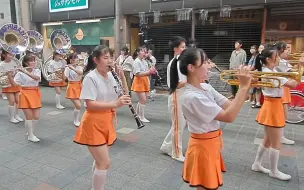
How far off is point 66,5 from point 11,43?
707cm

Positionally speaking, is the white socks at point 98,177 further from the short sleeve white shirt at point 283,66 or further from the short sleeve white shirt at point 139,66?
the short sleeve white shirt at point 139,66

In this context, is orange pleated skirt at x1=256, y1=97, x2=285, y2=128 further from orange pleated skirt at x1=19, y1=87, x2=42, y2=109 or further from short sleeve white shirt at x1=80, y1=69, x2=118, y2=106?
orange pleated skirt at x1=19, y1=87, x2=42, y2=109

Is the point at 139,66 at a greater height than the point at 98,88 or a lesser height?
greater

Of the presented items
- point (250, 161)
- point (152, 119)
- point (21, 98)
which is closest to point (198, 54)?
point (250, 161)

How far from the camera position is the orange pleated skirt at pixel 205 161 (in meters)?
2.04

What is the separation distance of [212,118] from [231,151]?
8.54 ft

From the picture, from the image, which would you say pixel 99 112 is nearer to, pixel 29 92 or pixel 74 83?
pixel 29 92

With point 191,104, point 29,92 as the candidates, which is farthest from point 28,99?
point 191,104

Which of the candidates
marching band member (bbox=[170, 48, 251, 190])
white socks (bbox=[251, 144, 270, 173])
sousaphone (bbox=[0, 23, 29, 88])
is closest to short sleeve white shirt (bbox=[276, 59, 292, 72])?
white socks (bbox=[251, 144, 270, 173])

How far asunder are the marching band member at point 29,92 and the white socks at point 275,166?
3.95 m

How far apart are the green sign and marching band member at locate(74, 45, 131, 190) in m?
9.79

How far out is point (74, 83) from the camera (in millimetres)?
6074

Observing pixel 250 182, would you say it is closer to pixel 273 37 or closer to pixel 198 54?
pixel 198 54

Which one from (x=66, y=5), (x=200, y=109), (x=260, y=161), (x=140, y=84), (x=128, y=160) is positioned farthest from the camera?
(x=66, y=5)
